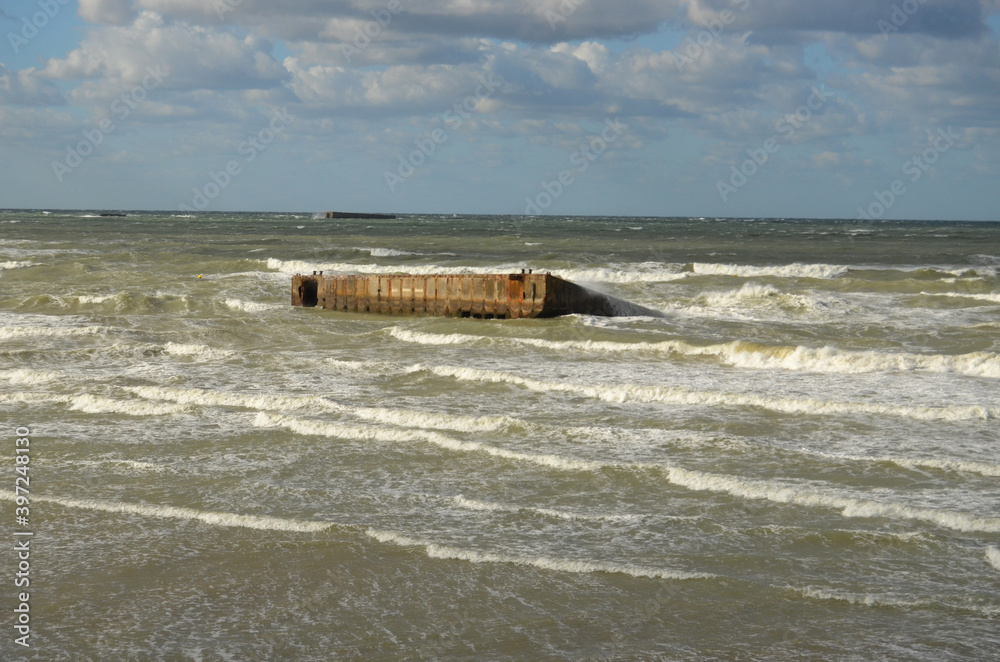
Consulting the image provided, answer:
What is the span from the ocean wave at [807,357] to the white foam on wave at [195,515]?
1027 centimetres

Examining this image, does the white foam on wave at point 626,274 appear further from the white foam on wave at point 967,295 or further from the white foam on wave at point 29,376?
the white foam on wave at point 29,376

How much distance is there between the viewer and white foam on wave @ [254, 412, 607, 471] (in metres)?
9.98

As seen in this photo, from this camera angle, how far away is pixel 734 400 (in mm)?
13086

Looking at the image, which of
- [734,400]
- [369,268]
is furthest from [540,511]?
[369,268]

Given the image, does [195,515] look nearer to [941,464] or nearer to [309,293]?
[941,464]

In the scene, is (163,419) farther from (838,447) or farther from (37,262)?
(37,262)

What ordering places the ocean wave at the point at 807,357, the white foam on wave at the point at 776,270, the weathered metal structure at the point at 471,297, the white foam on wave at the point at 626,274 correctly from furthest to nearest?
the white foam on wave at the point at 776,270, the white foam on wave at the point at 626,274, the weathered metal structure at the point at 471,297, the ocean wave at the point at 807,357

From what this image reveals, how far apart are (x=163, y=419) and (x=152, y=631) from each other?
21.6 ft

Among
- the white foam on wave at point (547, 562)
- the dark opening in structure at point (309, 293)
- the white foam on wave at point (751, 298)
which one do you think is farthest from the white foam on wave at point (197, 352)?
the white foam on wave at point (751, 298)

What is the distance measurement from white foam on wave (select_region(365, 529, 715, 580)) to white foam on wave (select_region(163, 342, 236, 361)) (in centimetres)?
1043

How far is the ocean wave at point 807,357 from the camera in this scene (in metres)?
15.6

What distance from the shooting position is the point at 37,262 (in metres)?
39.7

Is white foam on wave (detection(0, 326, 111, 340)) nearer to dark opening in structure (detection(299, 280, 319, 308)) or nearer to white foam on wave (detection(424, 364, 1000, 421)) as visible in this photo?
dark opening in structure (detection(299, 280, 319, 308))

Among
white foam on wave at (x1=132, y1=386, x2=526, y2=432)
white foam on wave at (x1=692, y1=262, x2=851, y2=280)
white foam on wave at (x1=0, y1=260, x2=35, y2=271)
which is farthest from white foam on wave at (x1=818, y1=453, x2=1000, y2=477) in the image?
white foam on wave at (x1=0, y1=260, x2=35, y2=271)
